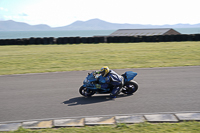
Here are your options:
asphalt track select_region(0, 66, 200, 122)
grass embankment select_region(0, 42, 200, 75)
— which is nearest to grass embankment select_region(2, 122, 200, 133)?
asphalt track select_region(0, 66, 200, 122)

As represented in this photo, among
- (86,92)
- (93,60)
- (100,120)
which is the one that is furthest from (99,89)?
(93,60)

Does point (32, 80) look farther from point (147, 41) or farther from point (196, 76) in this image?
point (147, 41)

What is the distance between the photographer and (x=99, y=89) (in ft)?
27.7

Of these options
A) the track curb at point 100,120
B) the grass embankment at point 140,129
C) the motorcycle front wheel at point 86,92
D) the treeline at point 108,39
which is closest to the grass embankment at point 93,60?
the motorcycle front wheel at point 86,92

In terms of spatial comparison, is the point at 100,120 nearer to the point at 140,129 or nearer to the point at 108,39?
the point at 140,129

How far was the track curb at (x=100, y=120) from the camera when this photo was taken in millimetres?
6051

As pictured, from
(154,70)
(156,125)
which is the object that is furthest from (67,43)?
(156,125)

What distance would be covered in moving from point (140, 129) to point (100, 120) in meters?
1.17

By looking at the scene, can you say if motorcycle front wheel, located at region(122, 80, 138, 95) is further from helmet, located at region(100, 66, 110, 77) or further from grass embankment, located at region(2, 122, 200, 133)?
grass embankment, located at region(2, 122, 200, 133)

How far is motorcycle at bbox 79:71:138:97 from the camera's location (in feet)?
27.4

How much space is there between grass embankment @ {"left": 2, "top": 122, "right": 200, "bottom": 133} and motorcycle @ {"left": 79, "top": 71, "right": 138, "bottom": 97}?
2696 mm

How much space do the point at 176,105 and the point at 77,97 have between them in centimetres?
337

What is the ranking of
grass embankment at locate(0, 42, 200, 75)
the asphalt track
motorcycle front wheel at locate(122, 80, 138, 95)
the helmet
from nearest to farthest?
the asphalt track
the helmet
motorcycle front wheel at locate(122, 80, 138, 95)
grass embankment at locate(0, 42, 200, 75)

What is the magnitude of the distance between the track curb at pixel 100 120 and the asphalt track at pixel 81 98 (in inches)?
13.5
